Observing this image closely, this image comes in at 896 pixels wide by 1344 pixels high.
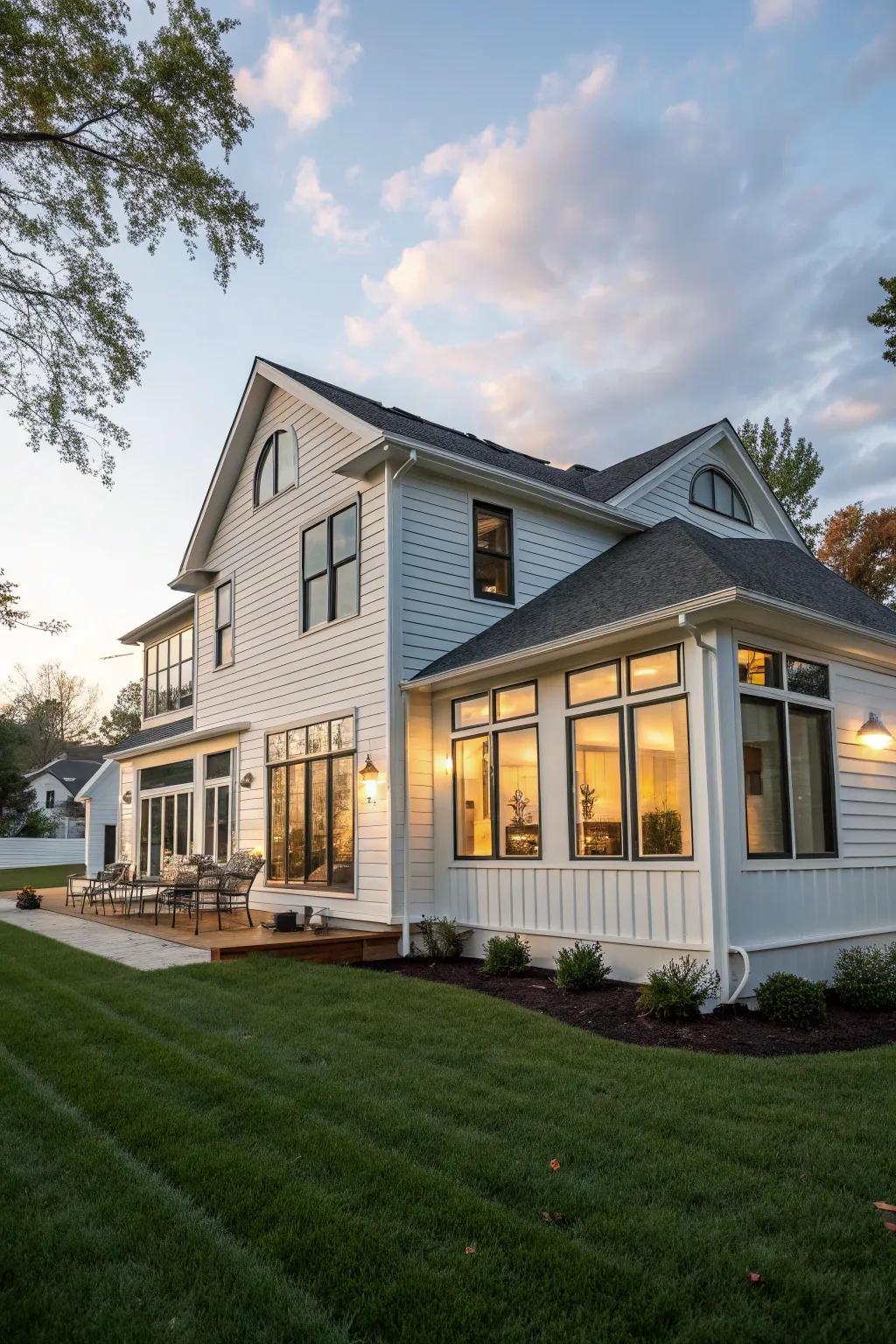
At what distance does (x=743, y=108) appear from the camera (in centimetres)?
1134

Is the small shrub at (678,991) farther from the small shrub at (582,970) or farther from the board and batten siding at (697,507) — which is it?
the board and batten siding at (697,507)

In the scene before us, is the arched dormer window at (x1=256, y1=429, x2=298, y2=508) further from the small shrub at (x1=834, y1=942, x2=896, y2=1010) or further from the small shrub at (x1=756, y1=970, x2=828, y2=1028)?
the small shrub at (x1=834, y1=942, x2=896, y2=1010)

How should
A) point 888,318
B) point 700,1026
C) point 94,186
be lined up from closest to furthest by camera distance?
point 700,1026, point 94,186, point 888,318

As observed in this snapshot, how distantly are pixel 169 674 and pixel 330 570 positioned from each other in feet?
28.6

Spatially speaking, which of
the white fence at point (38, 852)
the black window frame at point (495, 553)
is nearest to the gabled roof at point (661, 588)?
the black window frame at point (495, 553)

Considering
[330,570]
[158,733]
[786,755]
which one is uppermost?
[330,570]

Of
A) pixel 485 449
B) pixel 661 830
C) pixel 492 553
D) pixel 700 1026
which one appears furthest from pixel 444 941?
pixel 485 449

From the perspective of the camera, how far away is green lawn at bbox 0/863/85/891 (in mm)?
25378

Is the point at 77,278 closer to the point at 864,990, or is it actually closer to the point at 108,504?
the point at 108,504

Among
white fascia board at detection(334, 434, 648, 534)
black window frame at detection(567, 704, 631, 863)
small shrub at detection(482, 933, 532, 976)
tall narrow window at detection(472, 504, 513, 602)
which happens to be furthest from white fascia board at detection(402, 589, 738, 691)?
small shrub at detection(482, 933, 532, 976)

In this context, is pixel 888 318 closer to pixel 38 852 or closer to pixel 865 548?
pixel 865 548

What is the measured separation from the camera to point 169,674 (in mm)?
19578

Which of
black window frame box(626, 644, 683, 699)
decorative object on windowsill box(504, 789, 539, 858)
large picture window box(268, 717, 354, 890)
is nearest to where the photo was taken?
black window frame box(626, 644, 683, 699)

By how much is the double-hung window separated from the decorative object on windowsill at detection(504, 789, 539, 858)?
8.00 feet
